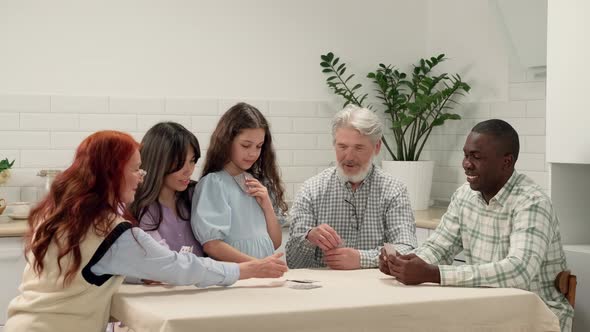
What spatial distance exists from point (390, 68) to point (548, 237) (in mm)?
3002

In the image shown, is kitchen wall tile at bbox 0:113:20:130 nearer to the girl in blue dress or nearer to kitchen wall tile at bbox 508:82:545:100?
the girl in blue dress

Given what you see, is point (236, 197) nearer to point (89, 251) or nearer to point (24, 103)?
point (89, 251)

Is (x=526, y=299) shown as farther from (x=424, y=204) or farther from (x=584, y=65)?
(x=424, y=204)

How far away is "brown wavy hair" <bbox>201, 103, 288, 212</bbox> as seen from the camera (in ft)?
10.7

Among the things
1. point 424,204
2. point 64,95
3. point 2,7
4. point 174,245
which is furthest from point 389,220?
point 2,7

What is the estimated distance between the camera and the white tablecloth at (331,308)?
7.52 ft

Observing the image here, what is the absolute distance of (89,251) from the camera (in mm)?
2436

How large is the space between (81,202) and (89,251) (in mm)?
143

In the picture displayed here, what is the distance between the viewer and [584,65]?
3.47m

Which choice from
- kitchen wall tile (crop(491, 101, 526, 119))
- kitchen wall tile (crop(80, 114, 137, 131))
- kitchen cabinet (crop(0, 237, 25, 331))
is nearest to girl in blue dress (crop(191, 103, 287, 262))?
kitchen cabinet (crop(0, 237, 25, 331))

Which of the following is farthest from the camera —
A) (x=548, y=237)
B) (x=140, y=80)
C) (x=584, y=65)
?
(x=140, y=80)

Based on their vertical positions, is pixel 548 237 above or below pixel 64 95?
below

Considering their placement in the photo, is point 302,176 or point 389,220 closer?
point 389,220

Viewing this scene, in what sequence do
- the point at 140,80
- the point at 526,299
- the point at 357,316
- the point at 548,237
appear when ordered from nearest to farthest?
the point at 357,316, the point at 526,299, the point at 548,237, the point at 140,80
